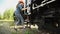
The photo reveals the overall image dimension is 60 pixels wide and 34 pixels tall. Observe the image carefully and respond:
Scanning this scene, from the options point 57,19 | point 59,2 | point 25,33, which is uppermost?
point 59,2

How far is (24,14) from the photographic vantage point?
12031mm

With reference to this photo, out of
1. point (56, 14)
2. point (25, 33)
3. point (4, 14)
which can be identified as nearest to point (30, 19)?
point (25, 33)

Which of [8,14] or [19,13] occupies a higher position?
[19,13]

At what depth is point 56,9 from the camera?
241 inches

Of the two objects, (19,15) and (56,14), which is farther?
(19,15)

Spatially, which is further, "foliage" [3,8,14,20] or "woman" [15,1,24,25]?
"foliage" [3,8,14,20]

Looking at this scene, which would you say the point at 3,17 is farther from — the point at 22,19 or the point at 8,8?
the point at 22,19

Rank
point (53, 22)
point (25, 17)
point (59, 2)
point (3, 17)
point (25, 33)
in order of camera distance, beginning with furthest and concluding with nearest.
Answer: point (3, 17)
point (25, 17)
point (25, 33)
point (53, 22)
point (59, 2)

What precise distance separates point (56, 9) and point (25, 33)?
2.32m

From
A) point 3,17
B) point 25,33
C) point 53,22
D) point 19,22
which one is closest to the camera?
point 53,22

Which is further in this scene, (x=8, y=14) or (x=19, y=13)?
(x=8, y=14)

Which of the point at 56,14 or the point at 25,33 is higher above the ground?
the point at 56,14

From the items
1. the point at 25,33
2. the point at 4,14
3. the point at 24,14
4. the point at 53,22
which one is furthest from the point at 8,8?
the point at 53,22

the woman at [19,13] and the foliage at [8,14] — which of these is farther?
the foliage at [8,14]
